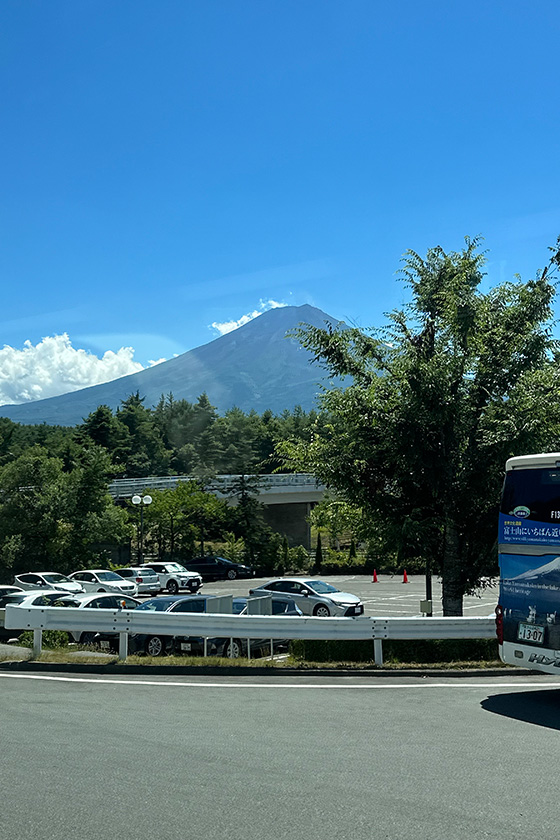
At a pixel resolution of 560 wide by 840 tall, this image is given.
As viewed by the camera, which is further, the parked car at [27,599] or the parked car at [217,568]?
the parked car at [217,568]

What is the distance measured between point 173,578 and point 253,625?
2804 cm

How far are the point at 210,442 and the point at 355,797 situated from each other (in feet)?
304

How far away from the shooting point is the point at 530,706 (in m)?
9.85

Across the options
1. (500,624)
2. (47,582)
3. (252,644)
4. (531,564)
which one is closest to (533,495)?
(531,564)

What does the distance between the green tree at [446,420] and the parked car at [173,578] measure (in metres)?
24.9

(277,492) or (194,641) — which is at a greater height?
(277,492)

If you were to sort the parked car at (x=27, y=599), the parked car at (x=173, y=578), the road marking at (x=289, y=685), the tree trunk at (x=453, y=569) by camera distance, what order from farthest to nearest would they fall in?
the parked car at (x=173, y=578)
the parked car at (x=27, y=599)
the tree trunk at (x=453, y=569)
the road marking at (x=289, y=685)

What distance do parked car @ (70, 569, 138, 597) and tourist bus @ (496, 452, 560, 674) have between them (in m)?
25.3

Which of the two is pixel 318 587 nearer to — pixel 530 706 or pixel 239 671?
pixel 239 671

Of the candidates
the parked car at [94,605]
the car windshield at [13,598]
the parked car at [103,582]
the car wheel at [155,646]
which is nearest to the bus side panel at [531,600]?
the car wheel at [155,646]

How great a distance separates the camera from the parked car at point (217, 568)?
1884 inches

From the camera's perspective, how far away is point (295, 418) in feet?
475

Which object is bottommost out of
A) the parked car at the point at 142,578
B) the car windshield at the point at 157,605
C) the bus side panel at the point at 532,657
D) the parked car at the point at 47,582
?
the parked car at the point at 142,578

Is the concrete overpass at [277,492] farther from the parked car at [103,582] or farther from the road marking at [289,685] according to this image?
the road marking at [289,685]
